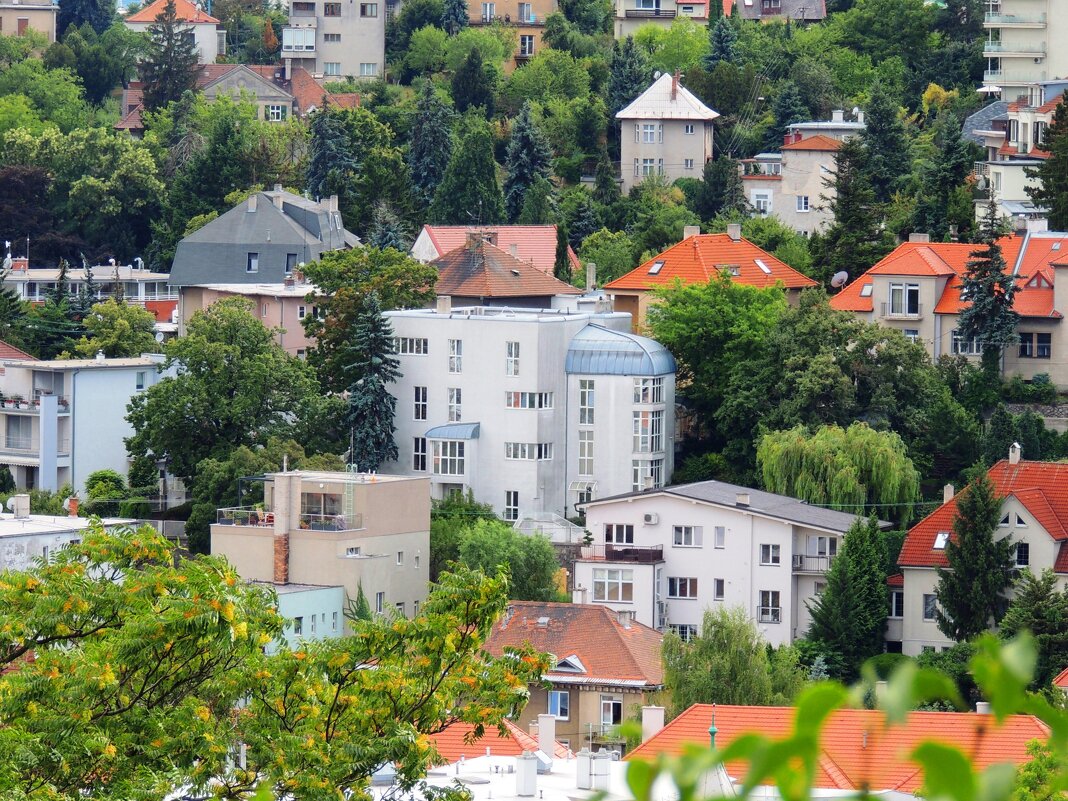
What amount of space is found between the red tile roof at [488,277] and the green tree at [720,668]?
27.5 meters

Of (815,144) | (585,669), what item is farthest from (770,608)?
(815,144)

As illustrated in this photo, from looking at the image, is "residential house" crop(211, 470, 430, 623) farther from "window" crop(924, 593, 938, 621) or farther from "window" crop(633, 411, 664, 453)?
"window" crop(924, 593, 938, 621)

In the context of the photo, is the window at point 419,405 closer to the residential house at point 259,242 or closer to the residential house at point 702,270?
the residential house at point 702,270

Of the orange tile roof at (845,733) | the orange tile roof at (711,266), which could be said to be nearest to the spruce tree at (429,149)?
the orange tile roof at (711,266)

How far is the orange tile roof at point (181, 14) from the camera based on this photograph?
13650 cm

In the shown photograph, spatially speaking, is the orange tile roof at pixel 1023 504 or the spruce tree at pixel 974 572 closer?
the spruce tree at pixel 974 572

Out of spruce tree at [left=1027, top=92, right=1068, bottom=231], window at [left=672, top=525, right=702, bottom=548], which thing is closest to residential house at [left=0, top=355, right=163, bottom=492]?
window at [left=672, top=525, right=702, bottom=548]

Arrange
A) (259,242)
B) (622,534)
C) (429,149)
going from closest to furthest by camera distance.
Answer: (622,534), (259,242), (429,149)

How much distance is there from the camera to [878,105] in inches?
3509

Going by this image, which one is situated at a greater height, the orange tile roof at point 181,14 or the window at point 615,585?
the orange tile roof at point 181,14

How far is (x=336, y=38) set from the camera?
131m

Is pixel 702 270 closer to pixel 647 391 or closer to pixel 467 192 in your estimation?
pixel 647 391

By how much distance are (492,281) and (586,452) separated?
9838 mm

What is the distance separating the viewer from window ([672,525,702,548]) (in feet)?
208
